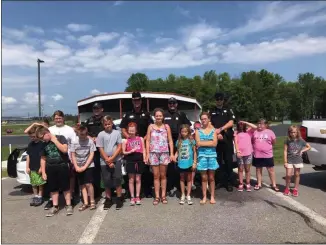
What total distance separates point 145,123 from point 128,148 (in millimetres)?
625

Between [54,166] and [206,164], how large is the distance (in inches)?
99.1

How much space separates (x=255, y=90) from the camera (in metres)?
67.2

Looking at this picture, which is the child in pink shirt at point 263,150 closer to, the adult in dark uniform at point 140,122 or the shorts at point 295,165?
the shorts at point 295,165

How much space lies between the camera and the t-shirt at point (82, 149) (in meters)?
5.45

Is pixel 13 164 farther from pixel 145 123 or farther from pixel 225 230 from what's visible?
pixel 225 230

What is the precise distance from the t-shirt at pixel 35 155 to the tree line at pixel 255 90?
48.9m

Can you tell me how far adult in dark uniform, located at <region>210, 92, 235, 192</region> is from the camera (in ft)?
20.2

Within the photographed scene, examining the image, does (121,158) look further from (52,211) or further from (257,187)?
(257,187)

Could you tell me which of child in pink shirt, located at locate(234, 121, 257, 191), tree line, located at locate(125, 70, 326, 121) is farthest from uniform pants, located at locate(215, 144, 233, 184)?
tree line, located at locate(125, 70, 326, 121)

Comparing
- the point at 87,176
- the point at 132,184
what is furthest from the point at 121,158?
the point at 87,176

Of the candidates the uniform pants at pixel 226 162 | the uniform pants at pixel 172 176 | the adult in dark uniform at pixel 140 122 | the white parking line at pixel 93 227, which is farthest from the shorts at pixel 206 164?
the white parking line at pixel 93 227

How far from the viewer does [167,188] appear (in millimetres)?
6254

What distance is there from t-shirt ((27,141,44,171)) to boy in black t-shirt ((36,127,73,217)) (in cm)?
45

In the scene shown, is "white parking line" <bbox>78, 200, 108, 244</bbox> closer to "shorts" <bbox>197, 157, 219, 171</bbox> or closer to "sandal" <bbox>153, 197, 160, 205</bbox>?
"sandal" <bbox>153, 197, 160, 205</bbox>
